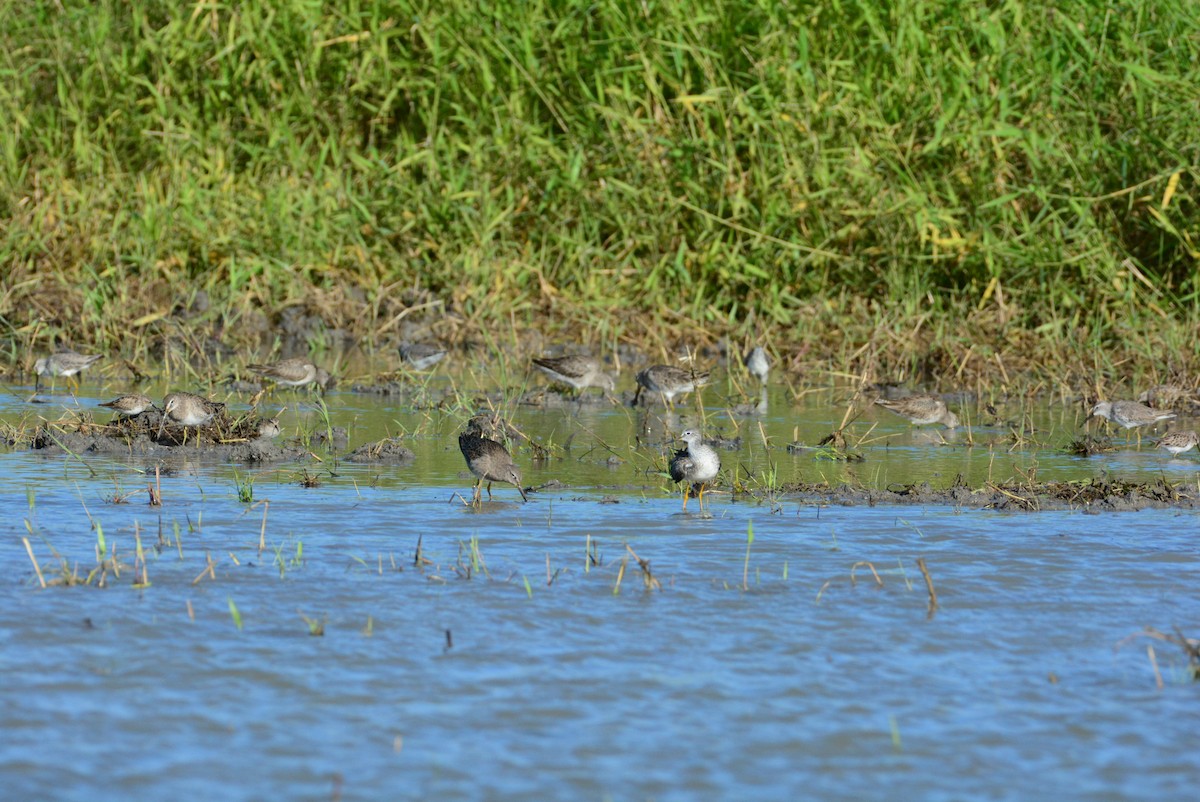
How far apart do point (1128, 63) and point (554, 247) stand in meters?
5.37

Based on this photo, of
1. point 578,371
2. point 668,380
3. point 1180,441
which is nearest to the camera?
point 1180,441

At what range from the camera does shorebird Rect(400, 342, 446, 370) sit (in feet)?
44.9

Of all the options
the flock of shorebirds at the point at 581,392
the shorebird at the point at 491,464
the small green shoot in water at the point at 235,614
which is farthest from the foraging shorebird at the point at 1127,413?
the small green shoot in water at the point at 235,614

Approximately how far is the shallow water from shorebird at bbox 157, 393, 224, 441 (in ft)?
2.92

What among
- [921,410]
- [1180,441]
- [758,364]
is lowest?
[1180,441]

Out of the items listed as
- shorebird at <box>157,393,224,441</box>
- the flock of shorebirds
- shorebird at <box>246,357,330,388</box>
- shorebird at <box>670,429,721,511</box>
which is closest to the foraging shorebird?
the flock of shorebirds

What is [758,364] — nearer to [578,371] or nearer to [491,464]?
[578,371]

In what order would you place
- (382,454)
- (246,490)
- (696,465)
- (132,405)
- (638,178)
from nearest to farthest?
(246,490) < (696,465) < (382,454) < (132,405) < (638,178)

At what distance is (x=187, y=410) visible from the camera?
9719 mm

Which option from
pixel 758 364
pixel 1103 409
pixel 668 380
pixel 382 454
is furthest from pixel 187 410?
pixel 1103 409

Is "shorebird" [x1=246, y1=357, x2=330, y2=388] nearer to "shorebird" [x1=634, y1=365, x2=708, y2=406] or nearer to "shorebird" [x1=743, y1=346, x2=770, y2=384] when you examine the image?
"shorebird" [x1=634, y1=365, x2=708, y2=406]

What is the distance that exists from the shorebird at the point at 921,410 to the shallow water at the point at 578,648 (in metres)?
3.14

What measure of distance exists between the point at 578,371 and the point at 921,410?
2.58 metres

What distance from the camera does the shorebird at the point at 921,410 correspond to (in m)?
11.3
